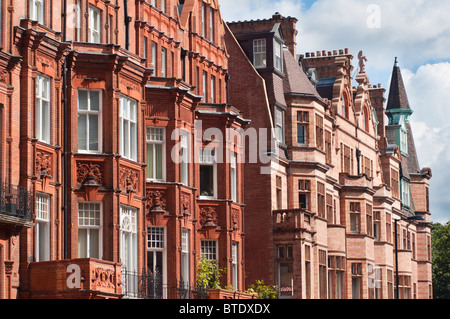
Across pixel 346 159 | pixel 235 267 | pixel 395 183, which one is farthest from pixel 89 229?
pixel 395 183

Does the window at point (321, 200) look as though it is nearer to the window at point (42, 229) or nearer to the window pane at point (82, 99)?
the window pane at point (82, 99)

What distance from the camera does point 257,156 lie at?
205 ft

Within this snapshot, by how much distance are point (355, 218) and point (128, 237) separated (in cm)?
3389

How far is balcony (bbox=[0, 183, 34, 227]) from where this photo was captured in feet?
120

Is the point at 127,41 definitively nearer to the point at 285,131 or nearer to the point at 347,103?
the point at 285,131

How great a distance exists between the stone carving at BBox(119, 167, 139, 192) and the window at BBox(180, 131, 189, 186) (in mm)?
5501

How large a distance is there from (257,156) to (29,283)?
26.3 m

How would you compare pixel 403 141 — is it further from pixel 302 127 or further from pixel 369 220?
pixel 302 127

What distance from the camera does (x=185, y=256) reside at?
166ft

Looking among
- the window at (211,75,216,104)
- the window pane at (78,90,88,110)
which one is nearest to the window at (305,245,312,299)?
the window at (211,75,216,104)

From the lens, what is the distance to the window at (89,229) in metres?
41.8

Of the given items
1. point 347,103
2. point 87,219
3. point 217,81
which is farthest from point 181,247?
point 347,103

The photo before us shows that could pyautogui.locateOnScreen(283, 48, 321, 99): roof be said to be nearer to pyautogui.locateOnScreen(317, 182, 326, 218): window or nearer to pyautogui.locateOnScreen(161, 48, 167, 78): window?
pyautogui.locateOnScreen(317, 182, 326, 218): window

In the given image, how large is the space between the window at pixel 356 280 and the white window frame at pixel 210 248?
843 inches
